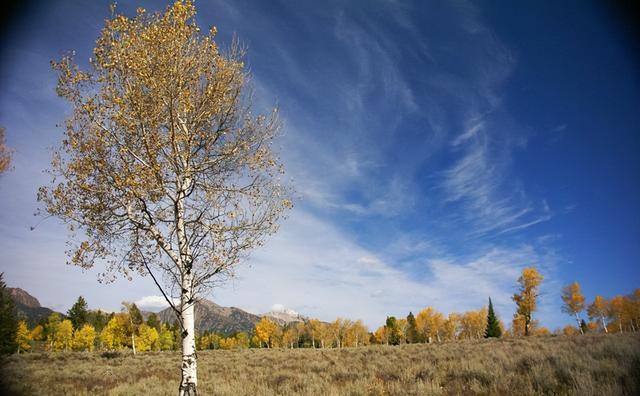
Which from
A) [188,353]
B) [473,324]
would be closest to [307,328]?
[473,324]

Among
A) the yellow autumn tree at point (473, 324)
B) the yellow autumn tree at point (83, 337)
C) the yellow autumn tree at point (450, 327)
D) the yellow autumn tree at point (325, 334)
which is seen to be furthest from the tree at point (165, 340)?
the yellow autumn tree at point (473, 324)

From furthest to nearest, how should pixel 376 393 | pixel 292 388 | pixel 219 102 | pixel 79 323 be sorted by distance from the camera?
pixel 79 323, pixel 292 388, pixel 376 393, pixel 219 102

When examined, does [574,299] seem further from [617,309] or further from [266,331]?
[266,331]

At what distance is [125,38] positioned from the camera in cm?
761

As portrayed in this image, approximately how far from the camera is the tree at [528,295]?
43125 millimetres

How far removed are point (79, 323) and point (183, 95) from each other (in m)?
74.4

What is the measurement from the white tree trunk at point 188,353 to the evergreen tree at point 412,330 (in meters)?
84.6

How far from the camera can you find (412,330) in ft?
269

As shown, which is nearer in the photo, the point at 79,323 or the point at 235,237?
the point at 235,237

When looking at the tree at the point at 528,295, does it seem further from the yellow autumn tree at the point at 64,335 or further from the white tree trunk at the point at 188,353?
the yellow autumn tree at the point at 64,335

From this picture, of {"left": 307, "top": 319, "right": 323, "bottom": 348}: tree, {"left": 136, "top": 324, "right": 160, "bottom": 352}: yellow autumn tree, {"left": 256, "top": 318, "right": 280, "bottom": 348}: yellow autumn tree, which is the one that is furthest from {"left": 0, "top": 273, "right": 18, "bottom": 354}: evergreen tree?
{"left": 307, "top": 319, "right": 323, "bottom": 348}: tree

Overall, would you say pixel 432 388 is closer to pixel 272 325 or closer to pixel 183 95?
pixel 183 95

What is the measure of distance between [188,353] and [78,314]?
239ft

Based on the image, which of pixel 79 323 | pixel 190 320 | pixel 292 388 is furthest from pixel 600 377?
pixel 79 323
